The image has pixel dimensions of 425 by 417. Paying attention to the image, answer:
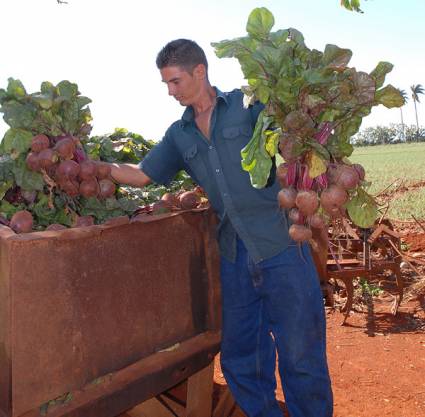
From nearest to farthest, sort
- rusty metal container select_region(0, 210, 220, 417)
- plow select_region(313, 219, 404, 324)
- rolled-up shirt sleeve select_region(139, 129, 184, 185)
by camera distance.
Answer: rusty metal container select_region(0, 210, 220, 417) → rolled-up shirt sleeve select_region(139, 129, 184, 185) → plow select_region(313, 219, 404, 324)

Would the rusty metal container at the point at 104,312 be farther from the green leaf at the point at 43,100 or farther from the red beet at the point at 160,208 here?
the green leaf at the point at 43,100

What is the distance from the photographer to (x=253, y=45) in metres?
2.40

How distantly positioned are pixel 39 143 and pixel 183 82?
2.95ft

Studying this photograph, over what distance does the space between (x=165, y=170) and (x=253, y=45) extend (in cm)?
107

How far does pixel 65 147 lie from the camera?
8.35ft

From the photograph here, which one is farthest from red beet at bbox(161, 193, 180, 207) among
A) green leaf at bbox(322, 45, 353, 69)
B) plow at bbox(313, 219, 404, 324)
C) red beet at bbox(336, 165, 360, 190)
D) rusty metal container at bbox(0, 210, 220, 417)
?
plow at bbox(313, 219, 404, 324)

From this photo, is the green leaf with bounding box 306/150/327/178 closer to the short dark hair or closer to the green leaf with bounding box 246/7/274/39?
the green leaf with bounding box 246/7/274/39

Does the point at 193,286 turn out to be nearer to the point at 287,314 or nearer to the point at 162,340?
the point at 162,340

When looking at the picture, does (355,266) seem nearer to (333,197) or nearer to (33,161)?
(333,197)

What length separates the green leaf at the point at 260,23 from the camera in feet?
7.74

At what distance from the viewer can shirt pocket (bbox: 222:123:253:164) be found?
9.07 ft

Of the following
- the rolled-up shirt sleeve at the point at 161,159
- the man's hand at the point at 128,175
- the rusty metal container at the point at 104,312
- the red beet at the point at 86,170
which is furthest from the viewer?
the rolled-up shirt sleeve at the point at 161,159

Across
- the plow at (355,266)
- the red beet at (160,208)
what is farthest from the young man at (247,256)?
the plow at (355,266)

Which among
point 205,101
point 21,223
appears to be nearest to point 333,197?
point 205,101
